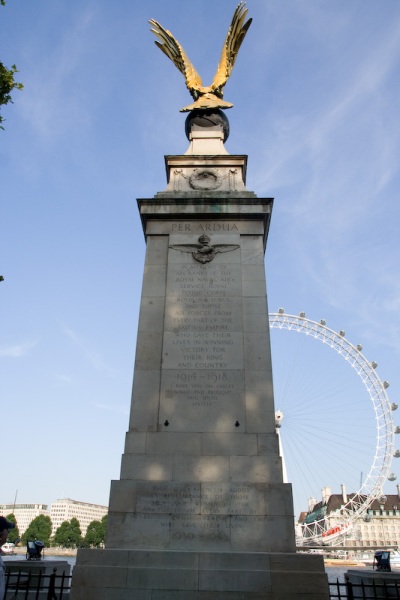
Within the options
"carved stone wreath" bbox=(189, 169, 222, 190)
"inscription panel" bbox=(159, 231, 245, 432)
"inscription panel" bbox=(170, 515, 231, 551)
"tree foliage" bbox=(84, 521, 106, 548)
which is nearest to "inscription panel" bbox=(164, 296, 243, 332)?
"inscription panel" bbox=(159, 231, 245, 432)

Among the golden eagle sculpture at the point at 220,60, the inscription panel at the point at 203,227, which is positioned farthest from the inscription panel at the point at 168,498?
the golden eagle sculpture at the point at 220,60

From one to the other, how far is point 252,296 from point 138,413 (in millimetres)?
3785

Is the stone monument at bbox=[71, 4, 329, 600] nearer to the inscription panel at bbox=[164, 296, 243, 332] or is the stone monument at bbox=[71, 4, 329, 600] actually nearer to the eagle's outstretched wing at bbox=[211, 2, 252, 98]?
the inscription panel at bbox=[164, 296, 243, 332]

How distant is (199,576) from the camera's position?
8086mm

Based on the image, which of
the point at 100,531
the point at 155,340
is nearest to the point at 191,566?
the point at 155,340

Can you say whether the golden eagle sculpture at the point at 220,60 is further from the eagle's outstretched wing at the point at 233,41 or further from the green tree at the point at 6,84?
the green tree at the point at 6,84

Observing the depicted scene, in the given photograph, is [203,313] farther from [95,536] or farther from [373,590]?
[95,536]

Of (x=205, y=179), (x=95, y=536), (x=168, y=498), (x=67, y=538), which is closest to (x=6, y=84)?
(x=205, y=179)

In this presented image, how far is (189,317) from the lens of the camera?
1125 centimetres

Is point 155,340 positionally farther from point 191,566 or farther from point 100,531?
point 100,531

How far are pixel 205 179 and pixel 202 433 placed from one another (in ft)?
24.3

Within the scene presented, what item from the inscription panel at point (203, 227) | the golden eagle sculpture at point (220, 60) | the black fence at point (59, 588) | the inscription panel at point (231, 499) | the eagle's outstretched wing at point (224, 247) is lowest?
the black fence at point (59, 588)

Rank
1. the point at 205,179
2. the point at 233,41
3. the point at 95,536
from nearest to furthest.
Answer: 1. the point at 205,179
2. the point at 233,41
3. the point at 95,536

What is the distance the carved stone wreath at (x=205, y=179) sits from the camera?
45.2ft
